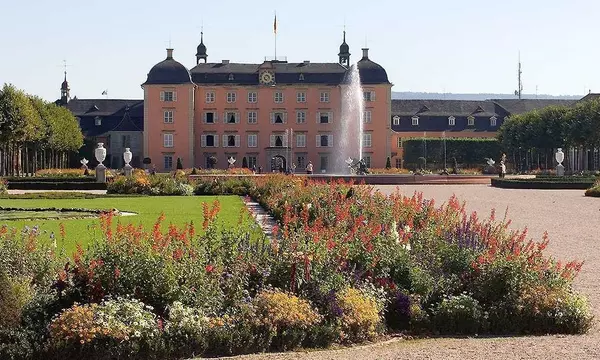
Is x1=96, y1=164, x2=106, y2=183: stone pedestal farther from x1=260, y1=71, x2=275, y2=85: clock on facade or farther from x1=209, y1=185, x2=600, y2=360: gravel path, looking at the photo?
x1=260, y1=71, x2=275, y2=85: clock on facade

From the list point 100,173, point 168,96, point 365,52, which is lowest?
point 100,173

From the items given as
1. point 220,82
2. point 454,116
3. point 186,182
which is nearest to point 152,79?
point 220,82

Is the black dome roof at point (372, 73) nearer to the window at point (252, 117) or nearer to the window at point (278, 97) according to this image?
the window at point (278, 97)

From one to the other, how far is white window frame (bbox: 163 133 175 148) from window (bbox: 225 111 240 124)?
192 inches

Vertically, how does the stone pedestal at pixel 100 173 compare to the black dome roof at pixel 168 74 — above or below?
below

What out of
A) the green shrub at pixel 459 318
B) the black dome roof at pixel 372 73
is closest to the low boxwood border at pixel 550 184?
the green shrub at pixel 459 318

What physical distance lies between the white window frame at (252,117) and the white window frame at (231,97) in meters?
1.68

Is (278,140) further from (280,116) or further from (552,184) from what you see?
(552,184)

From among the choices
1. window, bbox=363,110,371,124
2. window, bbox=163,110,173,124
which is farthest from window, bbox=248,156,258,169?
window, bbox=363,110,371,124

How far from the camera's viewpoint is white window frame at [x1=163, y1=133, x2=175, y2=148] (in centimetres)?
8019

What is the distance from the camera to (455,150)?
260 feet

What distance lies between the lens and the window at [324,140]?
3211 inches

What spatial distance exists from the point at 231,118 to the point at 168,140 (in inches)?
221

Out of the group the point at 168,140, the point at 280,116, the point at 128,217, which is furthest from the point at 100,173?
the point at 280,116
